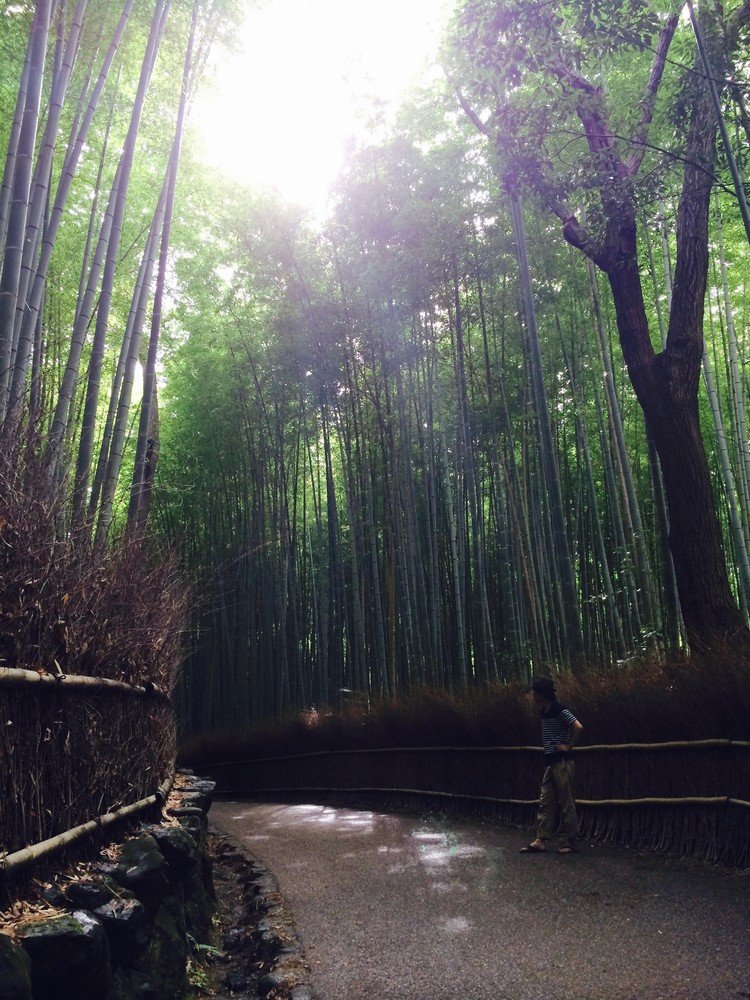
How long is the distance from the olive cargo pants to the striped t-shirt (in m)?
0.04

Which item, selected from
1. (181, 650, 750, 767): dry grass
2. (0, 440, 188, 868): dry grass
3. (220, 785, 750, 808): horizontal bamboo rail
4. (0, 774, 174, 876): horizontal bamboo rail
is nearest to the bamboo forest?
(0, 440, 188, 868): dry grass

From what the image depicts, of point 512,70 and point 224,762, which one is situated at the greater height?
point 512,70

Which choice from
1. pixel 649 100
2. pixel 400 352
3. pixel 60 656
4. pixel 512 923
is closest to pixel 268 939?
pixel 512 923

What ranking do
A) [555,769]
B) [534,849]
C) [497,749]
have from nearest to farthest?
[534,849] → [555,769] → [497,749]

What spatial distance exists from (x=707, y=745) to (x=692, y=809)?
11.7 inches

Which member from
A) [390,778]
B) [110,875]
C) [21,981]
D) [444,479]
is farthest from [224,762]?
[21,981]

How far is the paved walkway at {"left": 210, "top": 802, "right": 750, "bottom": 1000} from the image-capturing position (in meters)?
2.41

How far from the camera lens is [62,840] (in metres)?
2.20

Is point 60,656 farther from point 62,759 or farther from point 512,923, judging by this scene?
point 512,923

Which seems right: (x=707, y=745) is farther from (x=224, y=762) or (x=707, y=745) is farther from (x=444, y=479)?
(x=224, y=762)

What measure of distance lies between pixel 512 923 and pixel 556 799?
1324mm

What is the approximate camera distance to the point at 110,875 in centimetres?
239

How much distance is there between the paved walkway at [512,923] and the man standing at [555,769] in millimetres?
172

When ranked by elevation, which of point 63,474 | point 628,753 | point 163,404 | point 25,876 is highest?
point 163,404
